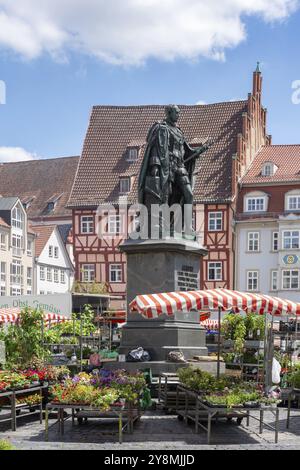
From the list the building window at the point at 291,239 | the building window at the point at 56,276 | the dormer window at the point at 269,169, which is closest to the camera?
the building window at the point at 291,239

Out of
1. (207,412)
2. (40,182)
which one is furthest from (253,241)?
(207,412)

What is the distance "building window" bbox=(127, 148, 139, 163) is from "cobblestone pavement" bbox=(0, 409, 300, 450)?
39675 millimetres

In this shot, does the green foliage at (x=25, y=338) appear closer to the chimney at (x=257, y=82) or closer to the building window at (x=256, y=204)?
the building window at (x=256, y=204)

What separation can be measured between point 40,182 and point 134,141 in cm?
2307

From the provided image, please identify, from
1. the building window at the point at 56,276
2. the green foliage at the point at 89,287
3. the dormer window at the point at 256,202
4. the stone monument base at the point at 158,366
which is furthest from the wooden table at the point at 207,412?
the building window at the point at 56,276

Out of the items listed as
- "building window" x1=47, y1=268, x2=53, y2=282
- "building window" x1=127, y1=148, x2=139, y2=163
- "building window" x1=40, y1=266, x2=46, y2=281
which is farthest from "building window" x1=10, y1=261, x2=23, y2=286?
"building window" x1=127, y1=148, x2=139, y2=163

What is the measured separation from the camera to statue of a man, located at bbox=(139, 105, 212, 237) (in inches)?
603

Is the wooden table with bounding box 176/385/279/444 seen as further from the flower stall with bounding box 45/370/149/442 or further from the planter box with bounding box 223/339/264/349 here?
the planter box with bounding box 223/339/264/349

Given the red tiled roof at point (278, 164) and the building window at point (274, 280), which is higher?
the red tiled roof at point (278, 164)

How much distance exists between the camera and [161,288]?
47.2 ft

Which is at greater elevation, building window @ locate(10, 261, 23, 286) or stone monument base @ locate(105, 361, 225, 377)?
building window @ locate(10, 261, 23, 286)

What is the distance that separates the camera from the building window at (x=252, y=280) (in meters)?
47.7

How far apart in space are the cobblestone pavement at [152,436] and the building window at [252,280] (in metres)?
35.7

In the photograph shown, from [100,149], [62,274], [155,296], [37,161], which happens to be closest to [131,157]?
[100,149]
